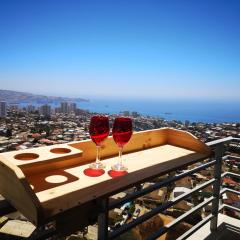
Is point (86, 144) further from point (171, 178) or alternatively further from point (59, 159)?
point (171, 178)

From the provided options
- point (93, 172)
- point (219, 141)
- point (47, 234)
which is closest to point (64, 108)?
point (219, 141)

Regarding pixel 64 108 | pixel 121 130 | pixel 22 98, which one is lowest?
pixel 64 108

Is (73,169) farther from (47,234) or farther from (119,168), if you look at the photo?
(47,234)

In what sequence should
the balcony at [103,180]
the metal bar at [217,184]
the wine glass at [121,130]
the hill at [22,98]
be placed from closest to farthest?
1. the balcony at [103,180]
2. the wine glass at [121,130]
3. the metal bar at [217,184]
4. the hill at [22,98]

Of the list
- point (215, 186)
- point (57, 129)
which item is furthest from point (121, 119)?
point (57, 129)

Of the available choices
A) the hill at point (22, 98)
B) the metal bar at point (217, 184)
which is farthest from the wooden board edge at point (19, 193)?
the hill at point (22, 98)

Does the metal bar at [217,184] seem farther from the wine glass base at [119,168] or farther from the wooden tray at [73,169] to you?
the wine glass base at [119,168]
